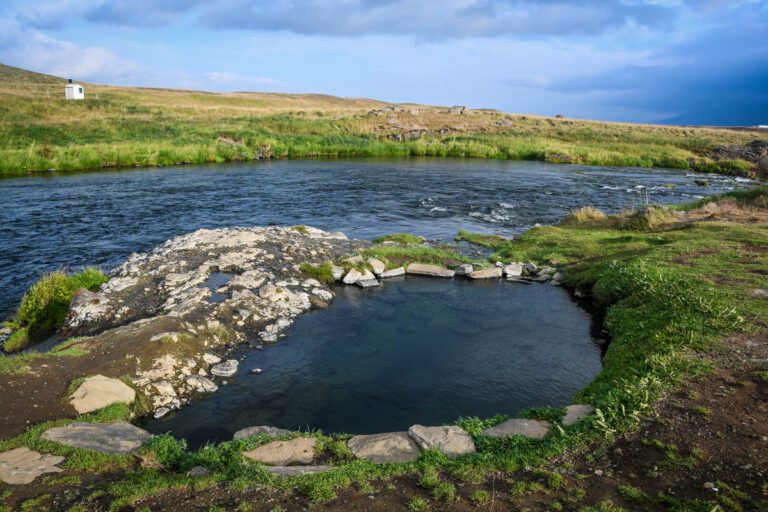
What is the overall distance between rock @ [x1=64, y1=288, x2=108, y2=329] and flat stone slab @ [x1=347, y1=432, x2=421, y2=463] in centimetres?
865

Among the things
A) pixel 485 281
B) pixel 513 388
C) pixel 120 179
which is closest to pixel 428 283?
pixel 485 281

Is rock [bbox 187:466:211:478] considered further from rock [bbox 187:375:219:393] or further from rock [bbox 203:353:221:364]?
rock [bbox 203:353:221:364]

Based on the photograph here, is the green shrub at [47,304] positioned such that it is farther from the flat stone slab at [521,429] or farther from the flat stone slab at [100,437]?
the flat stone slab at [521,429]

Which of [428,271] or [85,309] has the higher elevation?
[428,271]

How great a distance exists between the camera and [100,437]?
291 inches

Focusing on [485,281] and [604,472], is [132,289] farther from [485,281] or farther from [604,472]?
[604,472]

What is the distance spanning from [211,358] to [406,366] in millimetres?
4478

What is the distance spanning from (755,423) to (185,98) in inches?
4507

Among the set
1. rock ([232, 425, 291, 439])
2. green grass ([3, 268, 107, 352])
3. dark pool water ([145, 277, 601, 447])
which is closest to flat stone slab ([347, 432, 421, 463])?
rock ([232, 425, 291, 439])

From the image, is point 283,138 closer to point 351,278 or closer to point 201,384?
point 351,278

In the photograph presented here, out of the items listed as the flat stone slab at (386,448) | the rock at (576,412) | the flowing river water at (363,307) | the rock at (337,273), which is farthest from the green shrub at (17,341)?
the rock at (576,412)

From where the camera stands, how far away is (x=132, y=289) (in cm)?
1397

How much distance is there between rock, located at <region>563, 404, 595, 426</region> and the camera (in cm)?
780

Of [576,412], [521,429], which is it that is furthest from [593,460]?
[576,412]
